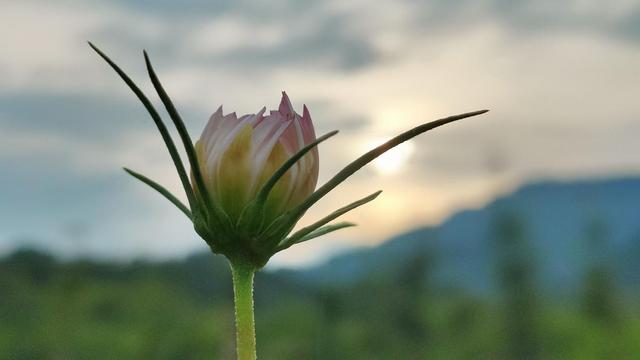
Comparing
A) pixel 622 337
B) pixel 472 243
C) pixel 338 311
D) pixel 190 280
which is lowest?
pixel 622 337

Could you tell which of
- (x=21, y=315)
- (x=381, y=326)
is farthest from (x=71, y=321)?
(x=381, y=326)

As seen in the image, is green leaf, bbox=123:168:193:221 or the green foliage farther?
the green foliage

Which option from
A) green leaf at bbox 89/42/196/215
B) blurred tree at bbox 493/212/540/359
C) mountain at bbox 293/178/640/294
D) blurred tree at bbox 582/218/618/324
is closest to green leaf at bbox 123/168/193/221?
green leaf at bbox 89/42/196/215

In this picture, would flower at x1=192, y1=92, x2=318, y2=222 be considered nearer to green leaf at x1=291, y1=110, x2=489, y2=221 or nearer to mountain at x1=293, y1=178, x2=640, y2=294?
green leaf at x1=291, y1=110, x2=489, y2=221

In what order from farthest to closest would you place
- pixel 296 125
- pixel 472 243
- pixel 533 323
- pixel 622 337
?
pixel 472 243, pixel 622 337, pixel 533 323, pixel 296 125

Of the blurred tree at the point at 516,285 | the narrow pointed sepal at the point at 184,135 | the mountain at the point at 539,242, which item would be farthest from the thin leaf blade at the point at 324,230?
the blurred tree at the point at 516,285

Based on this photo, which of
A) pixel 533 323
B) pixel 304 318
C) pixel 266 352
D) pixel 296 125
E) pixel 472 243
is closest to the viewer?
pixel 296 125

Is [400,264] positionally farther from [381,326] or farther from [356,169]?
[356,169]

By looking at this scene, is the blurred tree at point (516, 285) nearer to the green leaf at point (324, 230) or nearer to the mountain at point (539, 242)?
the mountain at point (539, 242)
